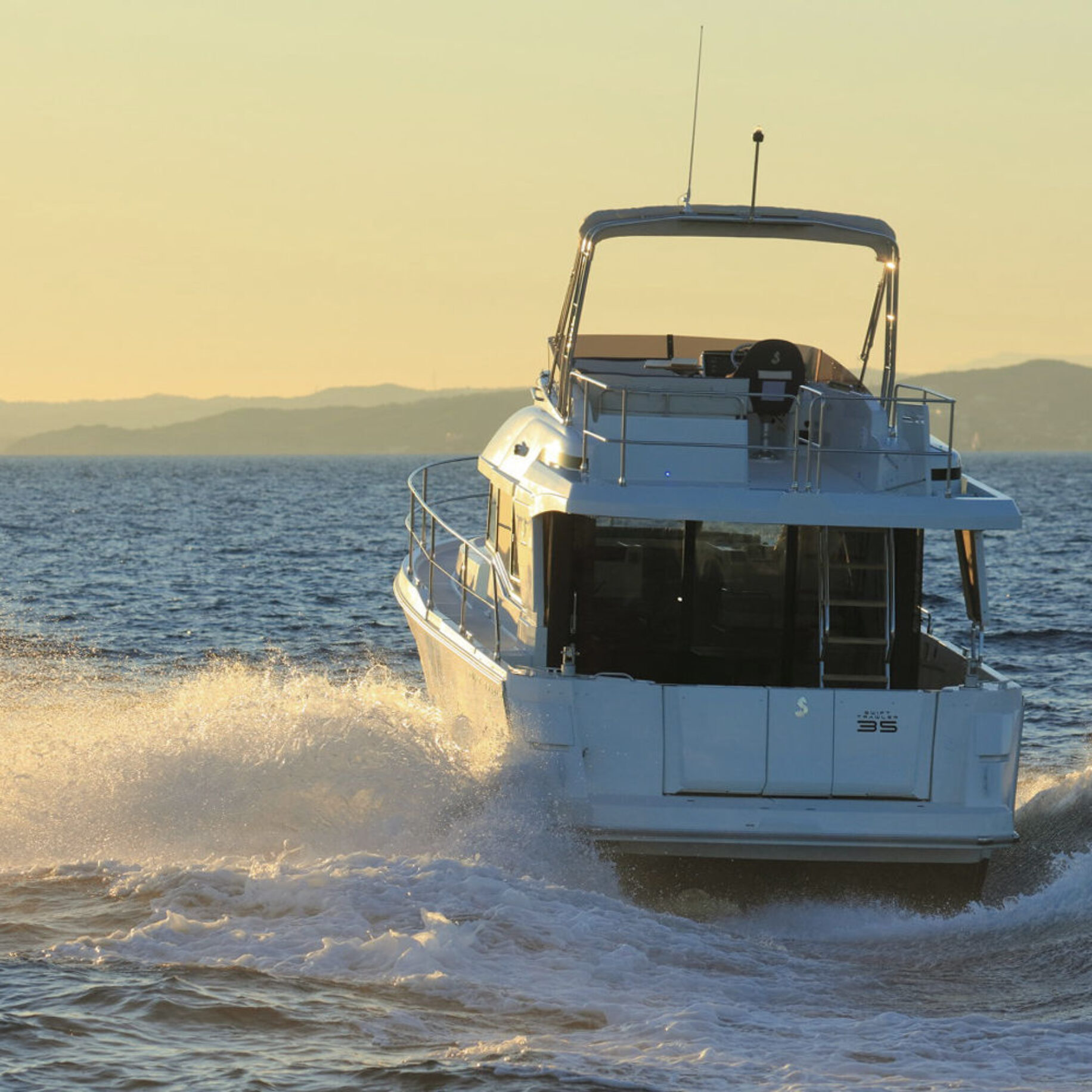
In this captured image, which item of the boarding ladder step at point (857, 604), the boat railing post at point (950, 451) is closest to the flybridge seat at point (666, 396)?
the boarding ladder step at point (857, 604)

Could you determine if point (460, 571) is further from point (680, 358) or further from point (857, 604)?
point (857, 604)

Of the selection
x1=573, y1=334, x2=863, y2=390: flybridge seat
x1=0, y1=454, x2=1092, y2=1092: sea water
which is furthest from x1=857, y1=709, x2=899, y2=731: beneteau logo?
A: x1=573, y1=334, x2=863, y2=390: flybridge seat

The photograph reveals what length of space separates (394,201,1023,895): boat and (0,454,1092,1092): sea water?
441mm

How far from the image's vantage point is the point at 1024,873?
10406mm

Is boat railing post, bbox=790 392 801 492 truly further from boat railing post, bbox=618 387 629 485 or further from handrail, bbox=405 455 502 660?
handrail, bbox=405 455 502 660

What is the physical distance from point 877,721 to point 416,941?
302 cm

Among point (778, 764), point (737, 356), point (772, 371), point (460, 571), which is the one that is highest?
point (737, 356)

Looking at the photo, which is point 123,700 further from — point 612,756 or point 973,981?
point 973,981

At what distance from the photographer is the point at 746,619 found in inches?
394

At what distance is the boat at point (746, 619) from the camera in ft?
30.5

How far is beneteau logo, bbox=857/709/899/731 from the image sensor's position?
9305 mm

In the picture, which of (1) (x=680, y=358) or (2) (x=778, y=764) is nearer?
(2) (x=778, y=764)

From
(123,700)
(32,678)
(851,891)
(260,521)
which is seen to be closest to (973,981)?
(851,891)

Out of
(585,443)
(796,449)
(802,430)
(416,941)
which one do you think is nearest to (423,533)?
(585,443)
